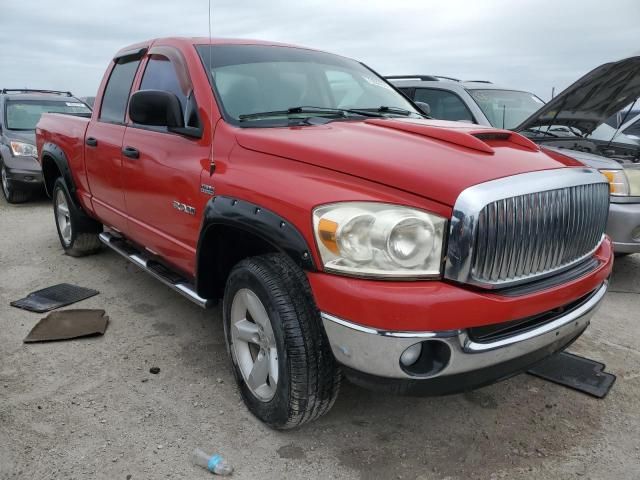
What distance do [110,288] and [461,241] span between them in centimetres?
344

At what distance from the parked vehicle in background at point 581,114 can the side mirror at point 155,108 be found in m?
3.25

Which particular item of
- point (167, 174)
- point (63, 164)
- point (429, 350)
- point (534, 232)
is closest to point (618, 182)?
point (534, 232)

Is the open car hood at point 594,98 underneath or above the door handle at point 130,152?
above

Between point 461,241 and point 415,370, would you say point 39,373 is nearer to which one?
point 415,370

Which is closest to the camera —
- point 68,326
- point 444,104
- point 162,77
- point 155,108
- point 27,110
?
point 155,108

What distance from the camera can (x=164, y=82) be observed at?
3426 mm

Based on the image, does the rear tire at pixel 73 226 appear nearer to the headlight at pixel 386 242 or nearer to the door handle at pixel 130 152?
the door handle at pixel 130 152

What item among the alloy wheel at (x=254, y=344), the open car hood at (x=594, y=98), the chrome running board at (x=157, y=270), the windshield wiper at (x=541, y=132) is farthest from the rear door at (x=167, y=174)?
the windshield wiper at (x=541, y=132)

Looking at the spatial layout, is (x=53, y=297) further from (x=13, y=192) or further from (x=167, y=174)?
(x=13, y=192)

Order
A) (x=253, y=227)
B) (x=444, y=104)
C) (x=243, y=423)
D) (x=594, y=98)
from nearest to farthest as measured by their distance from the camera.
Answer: (x=253, y=227)
(x=243, y=423)
(x=594, y=98)
(x=444, y=104)

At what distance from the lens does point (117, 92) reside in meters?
4.17

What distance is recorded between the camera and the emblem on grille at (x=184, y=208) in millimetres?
2842

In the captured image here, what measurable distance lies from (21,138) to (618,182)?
26.3 feet

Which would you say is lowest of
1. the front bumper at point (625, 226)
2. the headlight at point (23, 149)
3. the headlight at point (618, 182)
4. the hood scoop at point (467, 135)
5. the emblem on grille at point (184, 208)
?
the headlight at point (23, 149)
